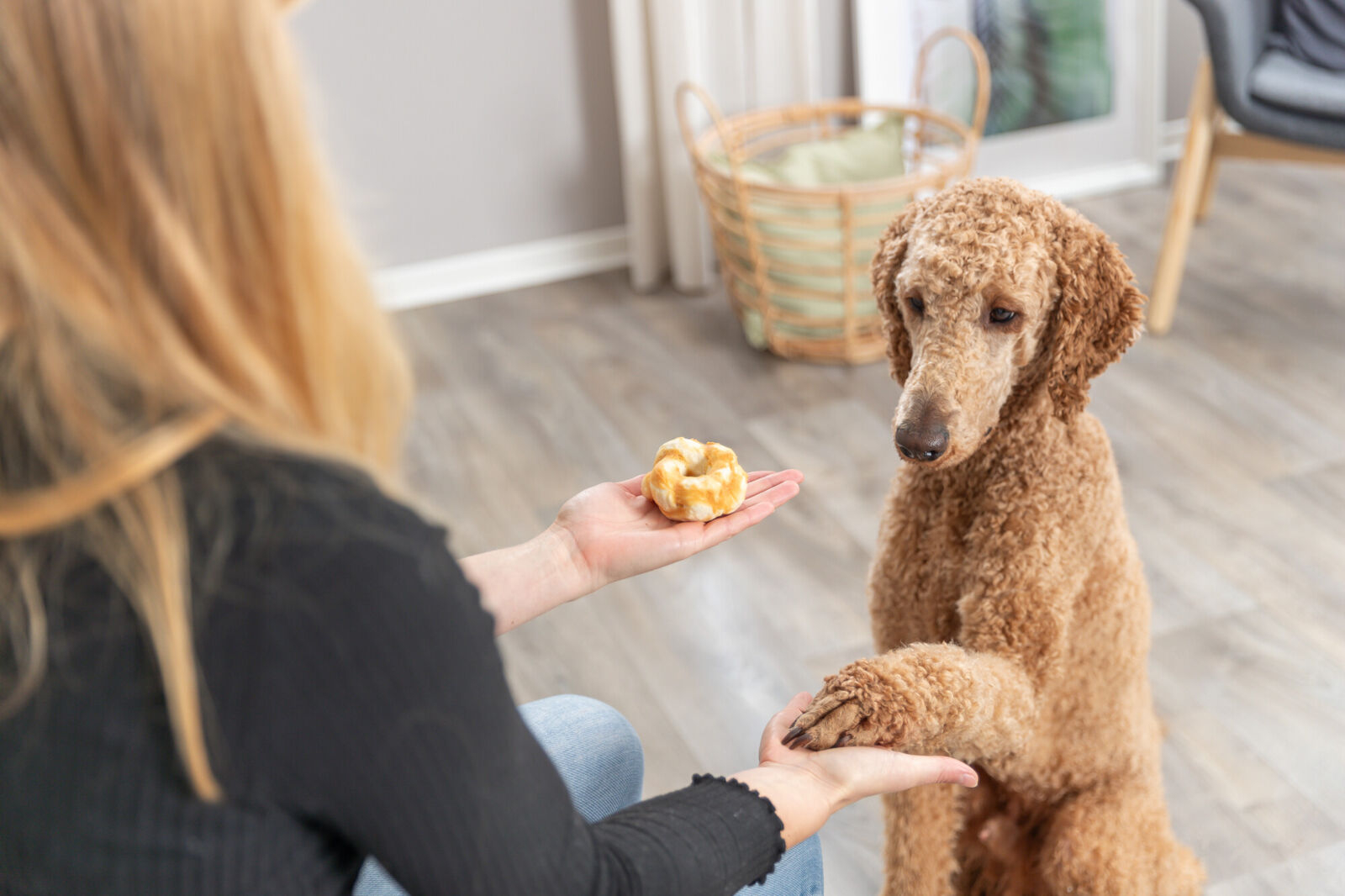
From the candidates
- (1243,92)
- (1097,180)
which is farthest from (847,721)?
(1097,180)

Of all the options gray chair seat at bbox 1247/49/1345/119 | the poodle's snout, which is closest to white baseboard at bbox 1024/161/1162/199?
gray chair seat at bbox 1247/49/1345/119

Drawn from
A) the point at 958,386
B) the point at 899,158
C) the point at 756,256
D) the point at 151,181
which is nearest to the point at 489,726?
the point at 151,181

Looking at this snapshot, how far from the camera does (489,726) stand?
594 mm

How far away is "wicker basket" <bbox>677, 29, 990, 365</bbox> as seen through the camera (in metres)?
2.37

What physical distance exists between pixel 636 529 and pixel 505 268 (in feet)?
6.69

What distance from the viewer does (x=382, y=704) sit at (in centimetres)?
56

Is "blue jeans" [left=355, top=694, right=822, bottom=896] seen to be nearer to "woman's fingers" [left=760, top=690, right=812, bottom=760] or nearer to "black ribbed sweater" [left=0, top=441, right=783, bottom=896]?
"woman's fingers" [left=760, top=690, right=812, bottom=760]

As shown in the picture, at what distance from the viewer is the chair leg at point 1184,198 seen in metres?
2.44

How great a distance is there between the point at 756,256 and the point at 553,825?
6.37ft

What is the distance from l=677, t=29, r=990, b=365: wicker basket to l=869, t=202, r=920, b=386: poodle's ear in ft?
4.41

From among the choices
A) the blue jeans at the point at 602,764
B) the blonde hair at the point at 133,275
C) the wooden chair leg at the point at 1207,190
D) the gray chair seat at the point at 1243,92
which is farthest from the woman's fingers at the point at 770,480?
the wooden chair leg at the point at 1207,190

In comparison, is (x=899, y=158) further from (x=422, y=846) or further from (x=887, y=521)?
(x=422, y=846)

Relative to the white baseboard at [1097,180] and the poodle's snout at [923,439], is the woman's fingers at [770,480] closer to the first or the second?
the poodle's snout at [923,439]

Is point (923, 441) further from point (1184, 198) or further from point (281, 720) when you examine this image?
point (1184, 198)
